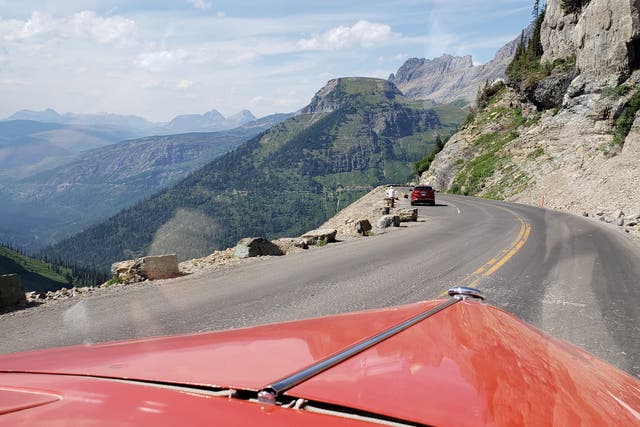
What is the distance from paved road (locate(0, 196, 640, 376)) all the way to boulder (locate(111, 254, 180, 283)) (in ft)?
2.81

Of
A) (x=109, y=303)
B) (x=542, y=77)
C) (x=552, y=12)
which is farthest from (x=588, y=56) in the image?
(x=109, y=303)

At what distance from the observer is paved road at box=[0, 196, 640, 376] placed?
568 cm

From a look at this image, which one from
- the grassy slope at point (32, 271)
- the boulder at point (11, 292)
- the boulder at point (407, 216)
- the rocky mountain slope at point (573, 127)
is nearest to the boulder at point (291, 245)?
the boulder at point (11, 292)

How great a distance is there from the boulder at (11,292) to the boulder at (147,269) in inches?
78.6

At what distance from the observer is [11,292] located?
7121mm

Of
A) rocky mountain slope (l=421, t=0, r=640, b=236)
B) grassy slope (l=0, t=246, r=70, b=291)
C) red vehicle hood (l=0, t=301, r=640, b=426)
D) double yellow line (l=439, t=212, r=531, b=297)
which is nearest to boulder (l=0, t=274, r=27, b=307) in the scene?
red vehicle hood (l=0, t=301, r=640, b=426)

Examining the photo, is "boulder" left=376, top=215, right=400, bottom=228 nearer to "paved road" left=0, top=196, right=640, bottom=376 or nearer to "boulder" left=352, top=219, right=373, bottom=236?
"boulder" left=352, top=219, right=373, bottom=236

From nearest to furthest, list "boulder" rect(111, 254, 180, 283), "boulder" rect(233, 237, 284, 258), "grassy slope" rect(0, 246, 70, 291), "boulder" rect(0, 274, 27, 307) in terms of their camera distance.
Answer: "boulder" rect(0, 274, 27, 307) < "boulder" rect(111, 254, 180, 283) < "boulder" rect(233, 237, 284, 258) < "grassy slope" rect(0, 246, 70, 291)

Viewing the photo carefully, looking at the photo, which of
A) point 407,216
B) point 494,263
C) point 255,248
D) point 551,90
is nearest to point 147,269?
point 255,248

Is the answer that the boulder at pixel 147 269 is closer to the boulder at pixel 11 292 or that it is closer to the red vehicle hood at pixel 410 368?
the boulder at pixel 11 292

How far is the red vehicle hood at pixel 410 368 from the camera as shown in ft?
4.98

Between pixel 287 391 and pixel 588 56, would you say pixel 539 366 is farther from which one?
pixel 588 56

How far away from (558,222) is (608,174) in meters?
12.7

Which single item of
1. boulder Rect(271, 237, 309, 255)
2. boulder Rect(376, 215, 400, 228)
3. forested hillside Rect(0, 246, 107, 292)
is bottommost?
forested hillside Rect(0, 246, 107, 292)
